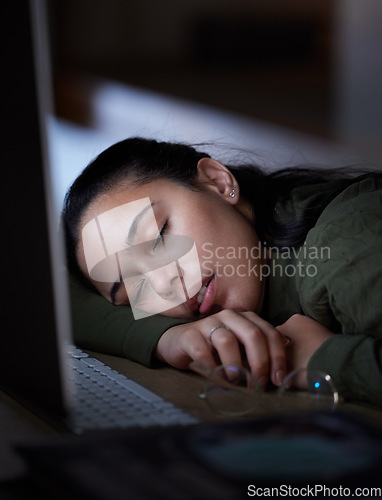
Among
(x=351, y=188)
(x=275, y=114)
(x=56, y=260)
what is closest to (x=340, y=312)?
(x=351, y=188)

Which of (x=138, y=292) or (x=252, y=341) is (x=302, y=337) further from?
Answer: (x=138, y=292)

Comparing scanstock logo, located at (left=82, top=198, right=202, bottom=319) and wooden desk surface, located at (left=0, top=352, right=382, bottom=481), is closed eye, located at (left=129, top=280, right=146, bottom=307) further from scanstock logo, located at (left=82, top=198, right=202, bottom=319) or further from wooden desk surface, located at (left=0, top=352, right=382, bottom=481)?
wooden desk surface, located at (left=0, top=352, right=382, bottom=481)

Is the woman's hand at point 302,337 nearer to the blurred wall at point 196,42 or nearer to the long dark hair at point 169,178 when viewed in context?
the long dark hair at point 169,178

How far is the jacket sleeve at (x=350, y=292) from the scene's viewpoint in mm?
677

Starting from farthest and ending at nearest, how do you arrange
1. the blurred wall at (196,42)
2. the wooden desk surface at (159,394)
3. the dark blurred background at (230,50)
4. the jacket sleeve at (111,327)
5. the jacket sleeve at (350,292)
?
1. the blurred wall at (196,42)
2. the dark blurred background at (230,50)
3. the jacket sleeve at (111,327)
4. the jacket sleeve at (350,292)
5. the wooden desk surface at (159,394)

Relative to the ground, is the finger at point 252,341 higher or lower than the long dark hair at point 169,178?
lower

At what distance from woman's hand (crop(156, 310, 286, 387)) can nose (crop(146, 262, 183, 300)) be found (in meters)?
0.08

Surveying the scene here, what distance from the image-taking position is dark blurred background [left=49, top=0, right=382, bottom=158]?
4137 millimetres

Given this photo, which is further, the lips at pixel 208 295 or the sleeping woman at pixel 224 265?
the lips at pixel 208 295

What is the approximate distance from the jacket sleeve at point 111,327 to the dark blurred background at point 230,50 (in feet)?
10.3

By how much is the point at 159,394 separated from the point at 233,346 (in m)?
0.10

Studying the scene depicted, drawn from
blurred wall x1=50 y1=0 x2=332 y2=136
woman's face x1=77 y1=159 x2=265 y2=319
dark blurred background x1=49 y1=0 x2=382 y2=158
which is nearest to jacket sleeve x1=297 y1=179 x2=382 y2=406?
woman's face x1=77 y1=159 x2=265 y2=319

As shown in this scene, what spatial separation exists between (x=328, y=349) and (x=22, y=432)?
0.33 meters

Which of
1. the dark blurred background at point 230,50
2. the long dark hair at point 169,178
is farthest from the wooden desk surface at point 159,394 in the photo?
the dark blurred background at point 230,50
